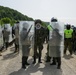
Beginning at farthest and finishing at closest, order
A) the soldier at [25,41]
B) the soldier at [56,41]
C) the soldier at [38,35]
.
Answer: the soldier at [38,35] → the soldier at [56,41] → the soldier at [25,41]

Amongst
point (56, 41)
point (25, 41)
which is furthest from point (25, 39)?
point (56, 41)

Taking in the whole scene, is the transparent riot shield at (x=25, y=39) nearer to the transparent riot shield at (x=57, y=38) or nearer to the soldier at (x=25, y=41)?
the soldier at (x=25, y=41)

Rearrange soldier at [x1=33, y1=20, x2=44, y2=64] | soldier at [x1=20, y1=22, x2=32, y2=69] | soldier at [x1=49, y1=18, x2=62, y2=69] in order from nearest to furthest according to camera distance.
A: soldier at [x1=20, y1=22, x2=32, y2=69], soldier at [x1=49, y1=18, x2=62, y2=69], soldier at [x1=33, y1=20, x2=44, y2=64]

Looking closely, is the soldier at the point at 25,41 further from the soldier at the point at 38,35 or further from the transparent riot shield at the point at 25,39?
the soldier at the point at 38,35

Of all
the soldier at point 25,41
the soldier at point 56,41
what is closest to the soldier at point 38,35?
the soldier at point 56,41

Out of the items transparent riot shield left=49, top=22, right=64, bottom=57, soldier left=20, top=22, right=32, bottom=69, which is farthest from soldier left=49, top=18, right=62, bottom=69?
soldier left=20, top=22, right=32, bottom=69

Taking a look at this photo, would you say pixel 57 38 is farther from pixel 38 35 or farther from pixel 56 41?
pixel 38 35

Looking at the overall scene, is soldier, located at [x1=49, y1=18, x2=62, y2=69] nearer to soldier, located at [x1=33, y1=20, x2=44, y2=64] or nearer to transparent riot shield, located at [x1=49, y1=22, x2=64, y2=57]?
transparent riot shield, located at [x1=49, y1=22, x2=64, y2=57]

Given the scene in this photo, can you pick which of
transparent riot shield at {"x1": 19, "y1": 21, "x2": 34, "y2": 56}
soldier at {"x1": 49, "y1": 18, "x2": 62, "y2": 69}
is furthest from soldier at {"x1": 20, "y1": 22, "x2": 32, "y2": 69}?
soldier at {"x1": 49, "y1": 18, "x2": 62, "y2": 69}

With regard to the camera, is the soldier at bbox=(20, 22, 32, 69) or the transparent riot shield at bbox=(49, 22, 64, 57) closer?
the soldier at bbox=(20, 22, 32, 69)

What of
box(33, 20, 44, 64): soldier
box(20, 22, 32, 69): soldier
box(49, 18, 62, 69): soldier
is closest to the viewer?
box(20, 22, 32, 69): soldier

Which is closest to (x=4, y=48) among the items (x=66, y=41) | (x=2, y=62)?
(x=66, y=41)

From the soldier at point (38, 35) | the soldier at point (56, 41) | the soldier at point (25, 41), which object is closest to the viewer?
the soldier at point (25, 41)

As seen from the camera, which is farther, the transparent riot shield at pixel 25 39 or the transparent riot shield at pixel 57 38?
→ the transparent riot shield at pixel 57 38
